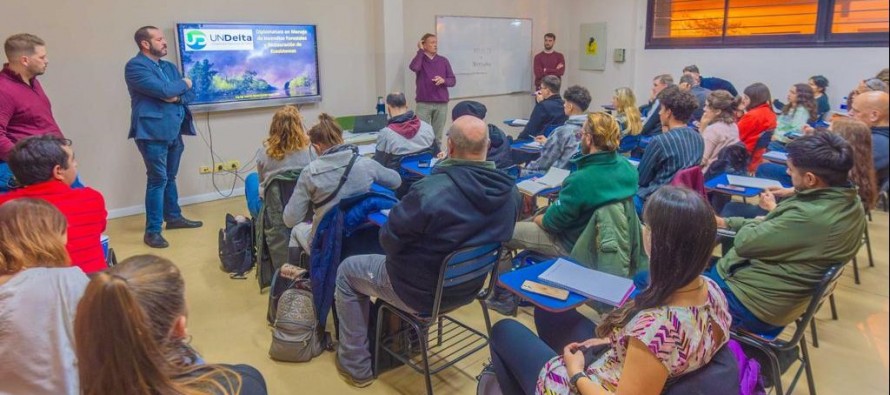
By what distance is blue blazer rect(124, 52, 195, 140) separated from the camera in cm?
402

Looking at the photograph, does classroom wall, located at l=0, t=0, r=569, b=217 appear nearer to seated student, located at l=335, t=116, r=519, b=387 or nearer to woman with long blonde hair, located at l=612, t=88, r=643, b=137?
woman with long blonde hair, located at l=612, t=88, r=643, b=137

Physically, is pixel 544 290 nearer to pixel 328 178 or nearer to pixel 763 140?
pixel 328 178

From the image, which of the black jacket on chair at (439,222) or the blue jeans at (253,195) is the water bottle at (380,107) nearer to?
the blue jeans at (253,195)

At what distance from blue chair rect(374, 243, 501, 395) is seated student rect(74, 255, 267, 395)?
3.34 ft

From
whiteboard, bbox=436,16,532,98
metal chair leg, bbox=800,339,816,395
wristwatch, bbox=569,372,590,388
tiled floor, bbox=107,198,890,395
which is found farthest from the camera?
whiteboard, bbox=436,16,532,98

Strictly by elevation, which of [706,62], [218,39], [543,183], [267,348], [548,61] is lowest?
[267,348]

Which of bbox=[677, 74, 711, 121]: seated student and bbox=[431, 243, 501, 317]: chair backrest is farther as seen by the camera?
bbox=[677, 74, 711, 121]: seated student

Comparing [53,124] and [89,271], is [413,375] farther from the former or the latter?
[53,124]

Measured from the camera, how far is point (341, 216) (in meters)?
2.60

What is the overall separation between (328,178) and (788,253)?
6.10ft

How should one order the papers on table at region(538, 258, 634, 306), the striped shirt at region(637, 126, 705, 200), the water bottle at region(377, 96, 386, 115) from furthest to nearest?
the water bottle at region(377, 96, 386, 115)
the striped shirt at region(637, 126, 705, 200)
the papers on table at region(538, 258, 634, 306)

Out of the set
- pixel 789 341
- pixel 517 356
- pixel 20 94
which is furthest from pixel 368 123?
pixel 789 341

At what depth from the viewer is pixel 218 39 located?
5098 millimetres

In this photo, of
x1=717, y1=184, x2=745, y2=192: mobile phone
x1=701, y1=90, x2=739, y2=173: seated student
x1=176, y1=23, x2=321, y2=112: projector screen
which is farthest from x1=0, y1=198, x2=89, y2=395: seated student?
x1=176, y1=23, x2=321, y2=112: projector screen
